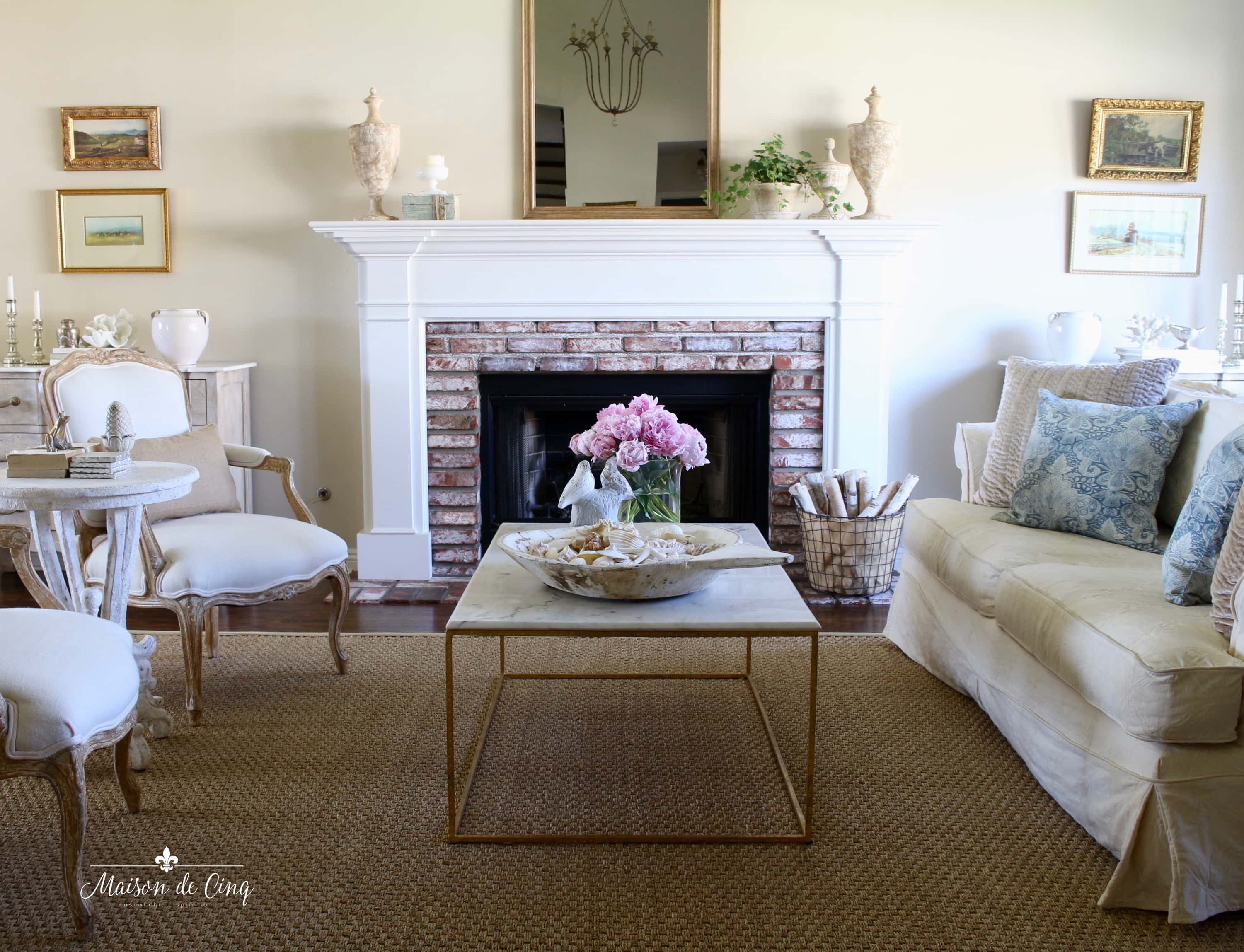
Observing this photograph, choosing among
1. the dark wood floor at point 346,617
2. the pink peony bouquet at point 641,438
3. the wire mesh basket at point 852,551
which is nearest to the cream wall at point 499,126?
the wire mesh basket at point 852,551

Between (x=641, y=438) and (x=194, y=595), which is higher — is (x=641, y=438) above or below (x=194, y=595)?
above

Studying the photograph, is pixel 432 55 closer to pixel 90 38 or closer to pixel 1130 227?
pixel 90 38

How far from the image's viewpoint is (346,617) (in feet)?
11.9

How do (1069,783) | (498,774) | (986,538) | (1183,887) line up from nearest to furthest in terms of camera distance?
(1183,887), (1069,783), (498,774), (986,538)

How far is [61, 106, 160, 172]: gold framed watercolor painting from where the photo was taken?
409 cm

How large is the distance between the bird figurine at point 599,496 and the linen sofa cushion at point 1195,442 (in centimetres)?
134

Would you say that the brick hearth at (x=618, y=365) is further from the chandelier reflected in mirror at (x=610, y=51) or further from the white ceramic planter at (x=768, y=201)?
the chandelier reflected in mirror at (x=610, y=51)

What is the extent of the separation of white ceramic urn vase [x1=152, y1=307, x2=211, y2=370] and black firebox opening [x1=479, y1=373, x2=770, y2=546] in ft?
3.47

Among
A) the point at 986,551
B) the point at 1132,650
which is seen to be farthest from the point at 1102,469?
the point at 1132,650

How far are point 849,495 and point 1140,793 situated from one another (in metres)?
2.10

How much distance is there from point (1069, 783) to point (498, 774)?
46.6 inches

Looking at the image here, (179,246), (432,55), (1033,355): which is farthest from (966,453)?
(179,246)

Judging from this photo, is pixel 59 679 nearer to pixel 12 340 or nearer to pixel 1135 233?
pixel 12 340

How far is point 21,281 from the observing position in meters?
4.20
